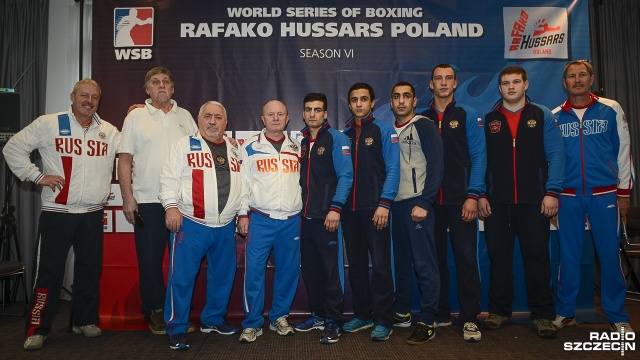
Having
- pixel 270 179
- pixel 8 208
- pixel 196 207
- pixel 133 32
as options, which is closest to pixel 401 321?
pixel 270 179

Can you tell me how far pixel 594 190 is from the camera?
3.14 m

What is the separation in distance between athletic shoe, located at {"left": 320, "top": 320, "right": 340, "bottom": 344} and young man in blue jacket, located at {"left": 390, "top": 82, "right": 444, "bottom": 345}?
1.64 feet

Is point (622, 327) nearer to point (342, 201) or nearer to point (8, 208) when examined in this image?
point (342, 201)

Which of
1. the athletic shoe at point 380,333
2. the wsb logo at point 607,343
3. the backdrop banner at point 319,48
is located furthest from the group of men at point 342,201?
the backdrop banner at point 319,48

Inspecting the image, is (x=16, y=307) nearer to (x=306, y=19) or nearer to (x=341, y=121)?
(x=341, y=121)

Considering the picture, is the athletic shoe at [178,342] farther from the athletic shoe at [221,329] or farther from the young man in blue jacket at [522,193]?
the young man in blue jacket at [522,193]

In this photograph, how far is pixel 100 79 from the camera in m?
3.80

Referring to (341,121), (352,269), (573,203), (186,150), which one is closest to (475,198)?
(573,203)

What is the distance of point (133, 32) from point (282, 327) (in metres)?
2.91

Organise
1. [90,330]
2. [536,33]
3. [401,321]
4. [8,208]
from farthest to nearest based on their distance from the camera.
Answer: [8,208] < [536,33] < [401,321] < [90,330]

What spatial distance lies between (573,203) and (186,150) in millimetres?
2903

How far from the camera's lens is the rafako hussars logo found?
3809 mm

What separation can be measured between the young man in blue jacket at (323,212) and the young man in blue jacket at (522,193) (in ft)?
3.58

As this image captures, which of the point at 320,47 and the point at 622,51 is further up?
the point at 622,51
